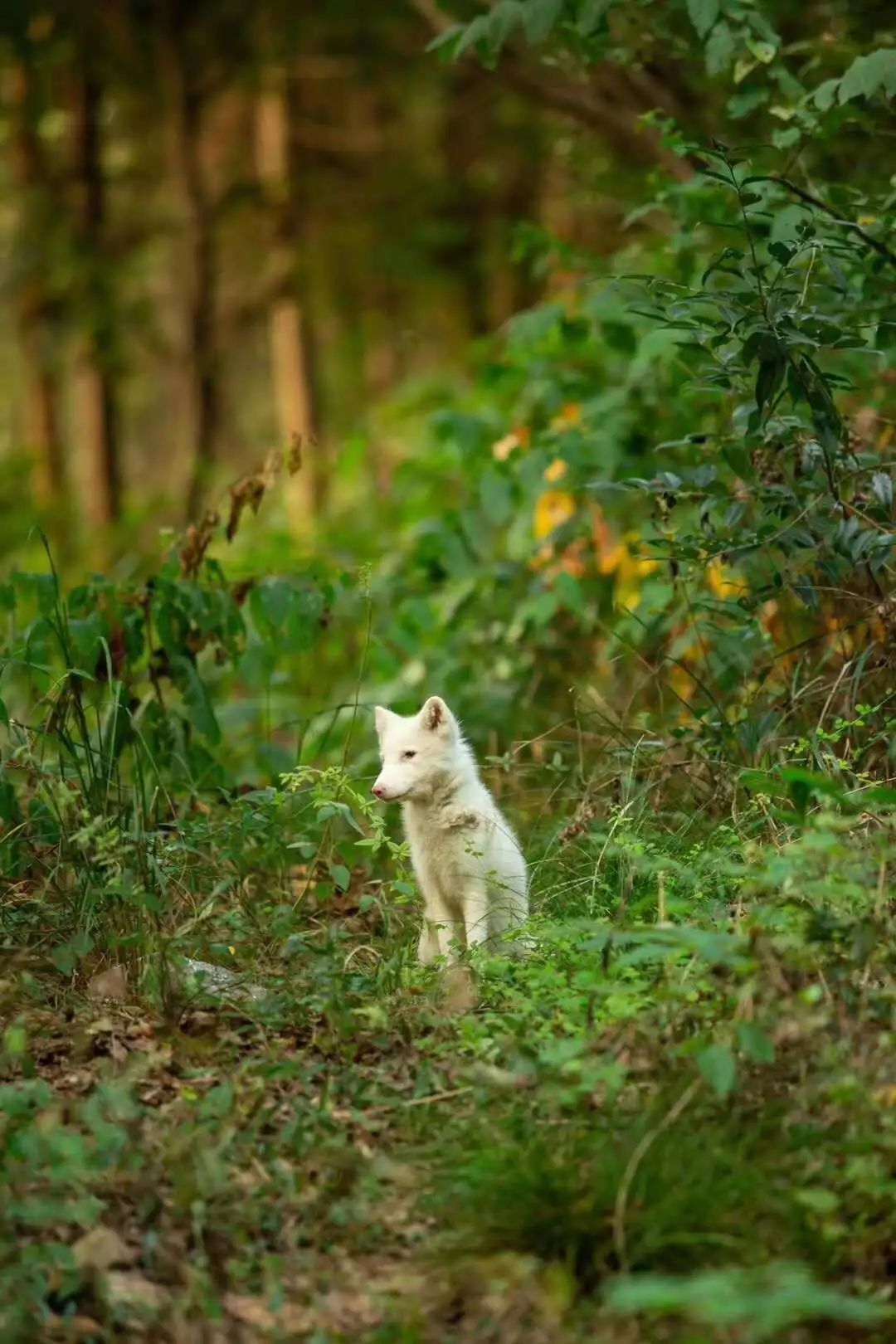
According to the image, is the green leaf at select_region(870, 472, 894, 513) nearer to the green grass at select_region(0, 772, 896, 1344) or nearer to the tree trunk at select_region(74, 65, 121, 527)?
the green grass at select_region(0, 772, 896, 1344)

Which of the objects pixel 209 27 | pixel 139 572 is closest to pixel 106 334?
pixel 209 27

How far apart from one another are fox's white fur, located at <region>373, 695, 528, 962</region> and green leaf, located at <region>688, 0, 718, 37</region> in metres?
2.61

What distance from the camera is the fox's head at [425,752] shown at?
5.72 metres

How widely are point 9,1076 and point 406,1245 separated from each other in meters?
1.29

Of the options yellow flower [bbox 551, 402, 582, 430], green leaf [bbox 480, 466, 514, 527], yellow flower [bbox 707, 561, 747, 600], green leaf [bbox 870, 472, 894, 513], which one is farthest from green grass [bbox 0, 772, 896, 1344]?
yellow flower [bbox 551, 402, 582, 430]

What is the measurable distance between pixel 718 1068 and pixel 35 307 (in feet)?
51.6

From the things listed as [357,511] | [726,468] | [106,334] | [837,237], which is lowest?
[357,511]

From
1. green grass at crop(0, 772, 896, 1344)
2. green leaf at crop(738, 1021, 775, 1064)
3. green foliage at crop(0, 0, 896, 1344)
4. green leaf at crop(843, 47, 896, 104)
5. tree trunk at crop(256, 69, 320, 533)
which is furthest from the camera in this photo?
tree trunk at crop(256, 69, 320, 533)

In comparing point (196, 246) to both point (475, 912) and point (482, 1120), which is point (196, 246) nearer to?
point (475, 912)

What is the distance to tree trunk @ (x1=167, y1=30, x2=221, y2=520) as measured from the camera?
16.0m

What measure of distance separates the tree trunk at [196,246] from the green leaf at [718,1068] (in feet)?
42.2

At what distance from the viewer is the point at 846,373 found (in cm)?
749

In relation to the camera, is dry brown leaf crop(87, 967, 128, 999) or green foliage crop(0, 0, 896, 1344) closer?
green foliage crop(0, 0, 896, 1344)

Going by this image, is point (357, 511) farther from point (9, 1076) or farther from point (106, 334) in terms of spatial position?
point (9, 1076)
